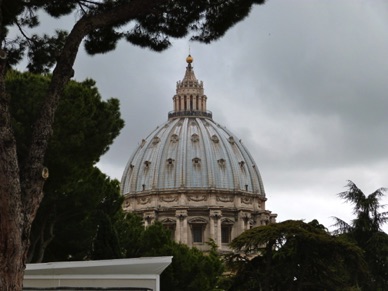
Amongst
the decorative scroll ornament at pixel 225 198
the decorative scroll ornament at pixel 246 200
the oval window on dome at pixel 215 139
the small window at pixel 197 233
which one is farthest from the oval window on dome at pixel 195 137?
the small window at pixel 197 233

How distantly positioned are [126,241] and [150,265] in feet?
32.9

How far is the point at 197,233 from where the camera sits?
73.2 metres

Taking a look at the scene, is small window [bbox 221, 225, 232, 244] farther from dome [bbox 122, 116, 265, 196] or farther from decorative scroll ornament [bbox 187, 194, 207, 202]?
dome [bbox 122, 116, 265, 196]

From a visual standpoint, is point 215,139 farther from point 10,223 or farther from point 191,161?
point 10,223

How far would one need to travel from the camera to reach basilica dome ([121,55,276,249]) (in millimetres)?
73250

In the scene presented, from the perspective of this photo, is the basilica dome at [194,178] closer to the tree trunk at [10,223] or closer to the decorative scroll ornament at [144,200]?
the decorative scroll ornament at [144,200]

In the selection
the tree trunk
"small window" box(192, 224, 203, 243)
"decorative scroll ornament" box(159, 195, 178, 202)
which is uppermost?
"decorative scroll ornament" box(159, 195, 178, 202)

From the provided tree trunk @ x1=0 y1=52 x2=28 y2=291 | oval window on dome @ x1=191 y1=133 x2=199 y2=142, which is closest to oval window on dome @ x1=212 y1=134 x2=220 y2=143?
oval window on dome @ x1=191 y1=133 x2=199 y2=142

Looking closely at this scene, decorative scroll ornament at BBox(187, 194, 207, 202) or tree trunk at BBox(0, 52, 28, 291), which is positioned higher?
decorative scroll ornament at BBox(187, 194, 207, 202)

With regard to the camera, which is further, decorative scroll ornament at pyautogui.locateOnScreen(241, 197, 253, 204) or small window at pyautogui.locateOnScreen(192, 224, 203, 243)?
decorative scroll ornament at pyautogui.locateOnScreen(241, 197, 253, 204)

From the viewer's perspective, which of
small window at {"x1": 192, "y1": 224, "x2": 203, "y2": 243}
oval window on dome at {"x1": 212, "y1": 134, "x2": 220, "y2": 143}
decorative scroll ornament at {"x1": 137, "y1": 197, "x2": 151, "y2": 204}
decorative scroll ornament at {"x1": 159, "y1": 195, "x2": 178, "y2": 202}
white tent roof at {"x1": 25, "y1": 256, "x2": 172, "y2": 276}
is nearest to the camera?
white tent roof at {"x1": 25, "y1": 256, "x2": 172, "y2": 276}

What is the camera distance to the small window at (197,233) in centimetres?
A: 7300

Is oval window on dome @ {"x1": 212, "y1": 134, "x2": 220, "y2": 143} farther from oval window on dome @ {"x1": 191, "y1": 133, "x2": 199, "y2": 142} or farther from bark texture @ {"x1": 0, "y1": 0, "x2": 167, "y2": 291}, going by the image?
bark texture @ {"x1": 0, "y1": 0, "x2": 167, "y2": 291}

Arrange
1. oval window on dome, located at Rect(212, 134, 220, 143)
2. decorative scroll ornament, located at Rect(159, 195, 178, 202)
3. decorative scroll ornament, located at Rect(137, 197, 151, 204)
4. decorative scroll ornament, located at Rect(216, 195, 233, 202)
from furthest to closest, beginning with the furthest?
oval window on dome, located at Rect(212, 134, 220, 143) → decorative scroll ornament, located at Rect(137, 197, 151, 204) → decorative scroll ornament, located at Rect(216, 195, 233, 202) → decorative scroll ornament, located at Rect(159, 195, 178, 202)
